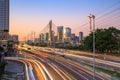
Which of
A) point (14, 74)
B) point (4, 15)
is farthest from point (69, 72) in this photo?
point (4, 15)

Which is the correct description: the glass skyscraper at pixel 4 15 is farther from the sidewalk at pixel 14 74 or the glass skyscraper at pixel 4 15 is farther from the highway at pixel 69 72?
the sidewalk at pixel 14 74

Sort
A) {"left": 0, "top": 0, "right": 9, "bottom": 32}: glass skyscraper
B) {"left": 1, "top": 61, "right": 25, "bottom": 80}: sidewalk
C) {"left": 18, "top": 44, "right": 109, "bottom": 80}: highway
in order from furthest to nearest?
{"left": 0, "top": 0, "right": 9, "bottom": 32}: glass skyscraper → {"left": 1, "top": 61, "right": 25, "bottom": 80}: sidewalk → {"left": 18, "top": 44, "right": 109, "bottom": 80}: highway

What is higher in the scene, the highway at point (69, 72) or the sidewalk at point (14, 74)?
the highway at point (69, 72)

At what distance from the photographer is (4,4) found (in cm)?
13300

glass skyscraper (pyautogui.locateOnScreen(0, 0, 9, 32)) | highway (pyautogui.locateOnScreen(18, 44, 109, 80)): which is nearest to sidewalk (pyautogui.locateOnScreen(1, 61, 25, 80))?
highway (pyautogui.locateOnScreen(18, 44, 109, 80))

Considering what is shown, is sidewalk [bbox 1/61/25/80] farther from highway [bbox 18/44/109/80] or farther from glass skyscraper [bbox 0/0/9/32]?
glass skyscraper [bbox 0/0/9/32]

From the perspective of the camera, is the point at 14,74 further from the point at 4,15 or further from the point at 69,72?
the point at 4,15

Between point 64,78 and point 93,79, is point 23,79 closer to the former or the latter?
point 64,78

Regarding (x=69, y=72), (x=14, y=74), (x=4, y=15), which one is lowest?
(x=14, y=74)

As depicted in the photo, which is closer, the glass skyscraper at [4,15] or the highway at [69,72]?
the highway at [69,72]

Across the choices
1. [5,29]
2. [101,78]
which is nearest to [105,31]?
[5,29]

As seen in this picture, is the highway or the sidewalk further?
the sidewalk

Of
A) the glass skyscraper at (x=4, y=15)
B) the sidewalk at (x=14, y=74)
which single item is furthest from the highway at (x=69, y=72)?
the glass skyscraper at (x=4, y=15)

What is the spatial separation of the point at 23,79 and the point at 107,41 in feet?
222
